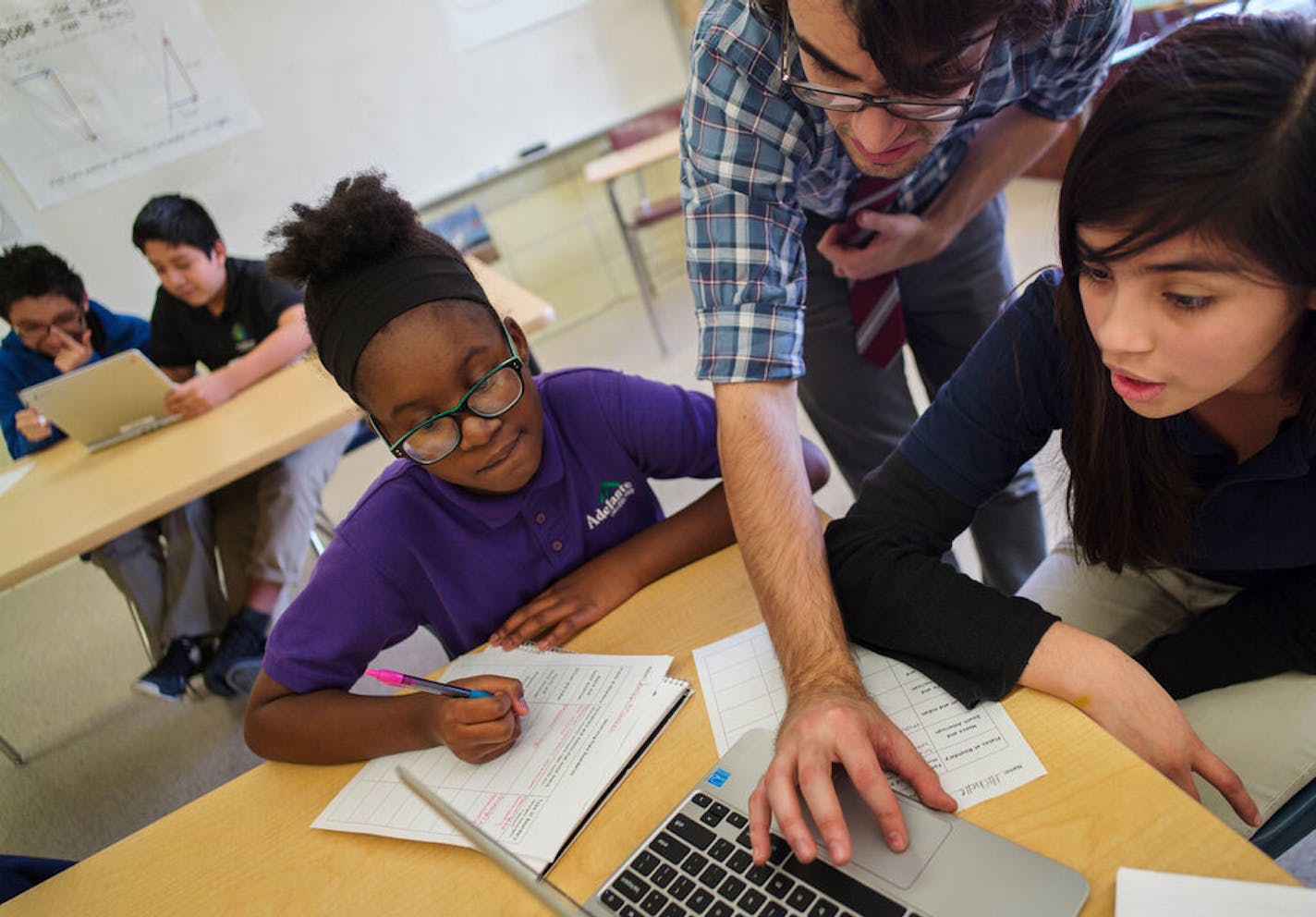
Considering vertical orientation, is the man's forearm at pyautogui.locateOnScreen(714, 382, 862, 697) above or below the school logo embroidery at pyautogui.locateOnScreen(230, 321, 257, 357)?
below

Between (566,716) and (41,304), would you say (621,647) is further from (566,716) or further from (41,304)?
(41,304)

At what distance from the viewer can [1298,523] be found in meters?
0.75

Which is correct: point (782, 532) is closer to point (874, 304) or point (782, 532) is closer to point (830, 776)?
point (830, 776)

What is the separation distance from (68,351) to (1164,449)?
280 cm

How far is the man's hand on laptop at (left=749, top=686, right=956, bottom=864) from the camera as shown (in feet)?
1.83

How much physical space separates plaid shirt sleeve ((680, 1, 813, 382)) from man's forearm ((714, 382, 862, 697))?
46 mm

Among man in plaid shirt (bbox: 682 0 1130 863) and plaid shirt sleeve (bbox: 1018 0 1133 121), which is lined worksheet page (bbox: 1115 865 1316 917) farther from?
plaid shirt sleeve (bbox: 1018 0 1133 121)

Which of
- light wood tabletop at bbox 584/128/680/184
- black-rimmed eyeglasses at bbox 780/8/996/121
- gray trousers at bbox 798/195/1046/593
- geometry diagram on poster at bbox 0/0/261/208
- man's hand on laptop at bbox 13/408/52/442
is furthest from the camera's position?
light wood tabletop at bbox 584/128/680/184

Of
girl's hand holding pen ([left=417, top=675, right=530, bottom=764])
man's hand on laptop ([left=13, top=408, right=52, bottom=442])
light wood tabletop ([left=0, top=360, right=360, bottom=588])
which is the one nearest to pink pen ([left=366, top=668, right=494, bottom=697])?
girl's hand holding pen ([left=417, top=675, right=530, bottom=764])

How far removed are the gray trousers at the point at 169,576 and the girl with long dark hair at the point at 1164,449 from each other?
6.75 feet

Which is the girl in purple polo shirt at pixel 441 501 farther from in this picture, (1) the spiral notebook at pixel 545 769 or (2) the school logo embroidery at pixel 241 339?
(2) the school logo embroidery at pixel 241 339

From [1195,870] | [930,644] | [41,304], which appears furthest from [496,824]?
[41,304]

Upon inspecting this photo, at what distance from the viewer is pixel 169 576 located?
2268mm

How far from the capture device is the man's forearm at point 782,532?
73 cm
